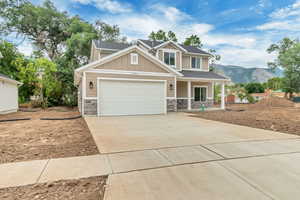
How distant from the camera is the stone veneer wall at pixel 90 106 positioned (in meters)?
10.3

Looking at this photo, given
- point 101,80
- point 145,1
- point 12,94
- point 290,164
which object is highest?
point 145,1

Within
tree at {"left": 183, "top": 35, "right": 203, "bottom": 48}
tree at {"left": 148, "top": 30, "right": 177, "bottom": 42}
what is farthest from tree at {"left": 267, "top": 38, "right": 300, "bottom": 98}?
tree at {"left": 148, "top": 30, "right": 177, "bottom": 42}

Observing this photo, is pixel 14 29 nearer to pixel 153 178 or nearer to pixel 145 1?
pixel 145 1

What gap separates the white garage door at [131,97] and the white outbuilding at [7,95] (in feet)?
23.5

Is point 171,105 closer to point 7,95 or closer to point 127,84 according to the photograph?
point 127,84

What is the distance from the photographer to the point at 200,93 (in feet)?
54.2

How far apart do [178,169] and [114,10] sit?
14.9 m

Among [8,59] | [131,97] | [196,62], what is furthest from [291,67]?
[8,59]

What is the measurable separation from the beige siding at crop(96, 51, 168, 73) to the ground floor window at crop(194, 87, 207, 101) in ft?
19.6

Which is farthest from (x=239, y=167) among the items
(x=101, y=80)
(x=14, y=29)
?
(x=14, y=29)

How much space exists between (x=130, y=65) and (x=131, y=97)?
2.20 m

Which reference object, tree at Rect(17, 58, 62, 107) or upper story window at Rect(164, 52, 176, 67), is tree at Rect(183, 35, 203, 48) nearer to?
upper story window at Rect(164, 52, 176, 67)

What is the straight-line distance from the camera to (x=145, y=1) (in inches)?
505

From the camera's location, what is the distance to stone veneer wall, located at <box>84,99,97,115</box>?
10.3 metres
